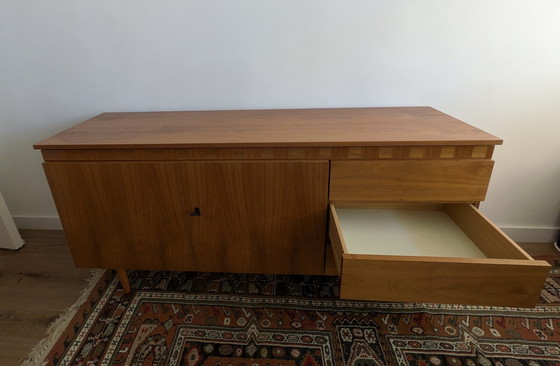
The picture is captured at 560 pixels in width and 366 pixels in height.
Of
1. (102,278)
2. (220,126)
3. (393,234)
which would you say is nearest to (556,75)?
(393,234)

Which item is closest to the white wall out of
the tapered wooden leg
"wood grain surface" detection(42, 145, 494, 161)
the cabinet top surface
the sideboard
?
the cabinet top surface

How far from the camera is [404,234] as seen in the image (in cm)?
93

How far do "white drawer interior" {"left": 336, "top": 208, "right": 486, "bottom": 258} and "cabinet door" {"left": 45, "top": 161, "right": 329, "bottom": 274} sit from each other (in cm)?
12

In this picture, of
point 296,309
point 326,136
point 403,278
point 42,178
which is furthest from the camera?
point 42,178

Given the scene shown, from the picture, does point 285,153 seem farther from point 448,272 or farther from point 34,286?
point 34,286

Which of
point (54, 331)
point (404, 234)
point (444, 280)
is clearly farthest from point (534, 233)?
point (54, 331)

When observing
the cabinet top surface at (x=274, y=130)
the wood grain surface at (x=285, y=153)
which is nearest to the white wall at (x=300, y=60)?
the cabinet top surface at (x=274, y=130)

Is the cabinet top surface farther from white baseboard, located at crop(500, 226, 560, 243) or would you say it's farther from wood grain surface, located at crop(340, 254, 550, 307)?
white baseboard, located at crop(500, 226, 560, 243)

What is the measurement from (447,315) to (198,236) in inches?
36.1

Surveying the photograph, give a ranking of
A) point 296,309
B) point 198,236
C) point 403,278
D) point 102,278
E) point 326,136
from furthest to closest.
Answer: point 102,278, point 296,309, point 198,236, point 326,136, point 403,278

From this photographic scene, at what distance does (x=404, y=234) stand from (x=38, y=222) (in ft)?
5.95

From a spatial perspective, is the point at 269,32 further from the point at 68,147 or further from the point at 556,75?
the point at 556,75

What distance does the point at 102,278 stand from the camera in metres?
1.29

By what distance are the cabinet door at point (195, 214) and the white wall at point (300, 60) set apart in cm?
48
